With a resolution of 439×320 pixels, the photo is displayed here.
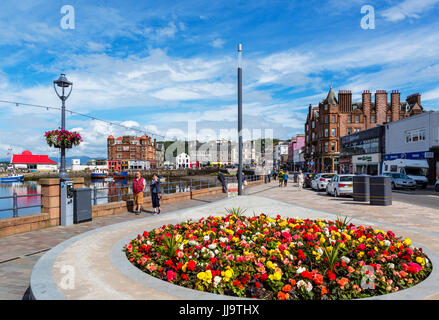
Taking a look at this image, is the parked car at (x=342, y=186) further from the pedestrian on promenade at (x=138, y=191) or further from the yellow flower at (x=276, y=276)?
the yellow flower at (x=276, y=276)

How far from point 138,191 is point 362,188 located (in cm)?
1154

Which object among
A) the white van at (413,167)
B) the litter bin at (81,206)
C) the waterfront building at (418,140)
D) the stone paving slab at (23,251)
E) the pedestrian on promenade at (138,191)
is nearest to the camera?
the stone paving slab at (23,251)

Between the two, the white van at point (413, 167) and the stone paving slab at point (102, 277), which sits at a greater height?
the white van at point (413, 167)

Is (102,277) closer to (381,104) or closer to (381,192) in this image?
(381,192)

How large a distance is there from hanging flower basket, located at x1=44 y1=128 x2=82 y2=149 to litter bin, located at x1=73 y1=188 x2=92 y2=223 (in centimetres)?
172

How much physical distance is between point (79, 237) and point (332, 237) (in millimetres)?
5674

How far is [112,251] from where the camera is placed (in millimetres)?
6141

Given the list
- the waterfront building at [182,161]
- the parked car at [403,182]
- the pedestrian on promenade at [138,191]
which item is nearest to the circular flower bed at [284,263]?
the pedestrian on promenade at [138,191]

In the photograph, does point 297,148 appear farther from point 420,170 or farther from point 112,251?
point 112,251

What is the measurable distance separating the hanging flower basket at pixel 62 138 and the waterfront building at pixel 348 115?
64.8m

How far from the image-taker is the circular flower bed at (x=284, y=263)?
4.09 meters

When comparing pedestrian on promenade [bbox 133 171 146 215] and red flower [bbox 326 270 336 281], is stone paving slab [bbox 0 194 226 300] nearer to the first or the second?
pedestrian on promenade [bbox 133 171 146 215]

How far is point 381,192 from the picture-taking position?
15.4m
